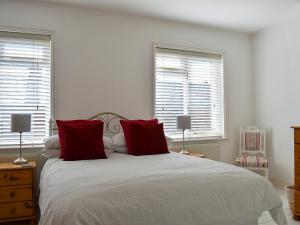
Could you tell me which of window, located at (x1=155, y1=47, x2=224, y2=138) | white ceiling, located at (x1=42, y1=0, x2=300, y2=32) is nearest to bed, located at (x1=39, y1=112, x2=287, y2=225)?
window, located at (x1=155, y1=47, x2=224, y2=138)

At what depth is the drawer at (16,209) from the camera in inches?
108

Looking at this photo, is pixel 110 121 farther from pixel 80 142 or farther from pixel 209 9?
pixel 209 9

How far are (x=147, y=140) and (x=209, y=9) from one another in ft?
6.79

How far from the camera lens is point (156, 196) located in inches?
67.0

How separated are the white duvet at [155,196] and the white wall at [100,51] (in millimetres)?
1494

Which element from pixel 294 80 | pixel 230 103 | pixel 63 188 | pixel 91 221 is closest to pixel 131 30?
pixel 230 103

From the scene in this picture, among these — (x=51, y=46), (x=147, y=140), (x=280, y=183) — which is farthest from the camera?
(x=280, y=183)

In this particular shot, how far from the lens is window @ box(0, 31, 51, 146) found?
3311 mm

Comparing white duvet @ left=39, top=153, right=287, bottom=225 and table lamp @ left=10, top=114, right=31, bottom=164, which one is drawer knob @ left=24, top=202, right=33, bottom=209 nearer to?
table lamp @ left=10, top=114, right=31, bottom=164

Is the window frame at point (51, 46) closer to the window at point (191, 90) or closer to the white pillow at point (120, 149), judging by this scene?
the white pillow at point (120, 149)

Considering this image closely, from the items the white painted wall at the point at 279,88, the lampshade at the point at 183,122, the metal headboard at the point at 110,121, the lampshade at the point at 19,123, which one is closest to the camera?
the lampshade at the point at 19,123

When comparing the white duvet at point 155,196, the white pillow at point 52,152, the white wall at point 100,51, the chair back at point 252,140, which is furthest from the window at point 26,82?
the chair back at point 252,140

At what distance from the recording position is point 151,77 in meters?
4.06

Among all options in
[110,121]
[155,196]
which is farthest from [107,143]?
[155,196]
